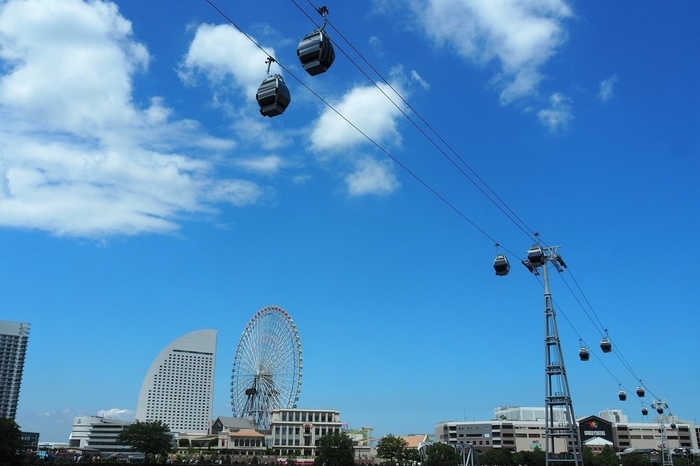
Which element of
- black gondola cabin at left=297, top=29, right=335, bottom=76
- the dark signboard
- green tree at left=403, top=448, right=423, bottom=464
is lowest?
green tree at left=403, top=448, right=423, bottom=464

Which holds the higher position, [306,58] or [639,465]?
[306,58]

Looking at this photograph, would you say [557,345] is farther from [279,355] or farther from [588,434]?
[588,434]

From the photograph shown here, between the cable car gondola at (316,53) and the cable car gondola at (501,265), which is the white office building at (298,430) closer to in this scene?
the cable car gondola at (501,265)

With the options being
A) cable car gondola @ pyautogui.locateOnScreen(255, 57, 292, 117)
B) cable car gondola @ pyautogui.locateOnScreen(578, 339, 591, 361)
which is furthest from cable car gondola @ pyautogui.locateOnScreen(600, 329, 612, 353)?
cable car gondola @ pyautogui.locateOnScreen(255, 57, 292, 117)

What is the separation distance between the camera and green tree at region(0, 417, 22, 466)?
64.1 metres

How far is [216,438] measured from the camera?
136 metres

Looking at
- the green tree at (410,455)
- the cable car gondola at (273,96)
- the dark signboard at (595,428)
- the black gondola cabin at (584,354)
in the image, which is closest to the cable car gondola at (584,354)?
the black gondola cabin at (584,354)

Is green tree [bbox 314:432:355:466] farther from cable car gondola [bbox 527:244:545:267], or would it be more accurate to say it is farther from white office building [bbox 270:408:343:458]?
cable car gondola [bbox 527:244:545:267]

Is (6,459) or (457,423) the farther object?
(457,423)

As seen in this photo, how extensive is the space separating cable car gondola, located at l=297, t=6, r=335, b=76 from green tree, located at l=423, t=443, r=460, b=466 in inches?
3895

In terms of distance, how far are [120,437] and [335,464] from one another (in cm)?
3849

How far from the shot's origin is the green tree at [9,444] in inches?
2523

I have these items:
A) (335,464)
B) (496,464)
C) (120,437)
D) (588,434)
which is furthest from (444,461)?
(588,434)

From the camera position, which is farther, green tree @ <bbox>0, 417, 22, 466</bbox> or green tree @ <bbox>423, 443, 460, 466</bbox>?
green tree @ <bbox>423, 443, 460, 466</bbox>
